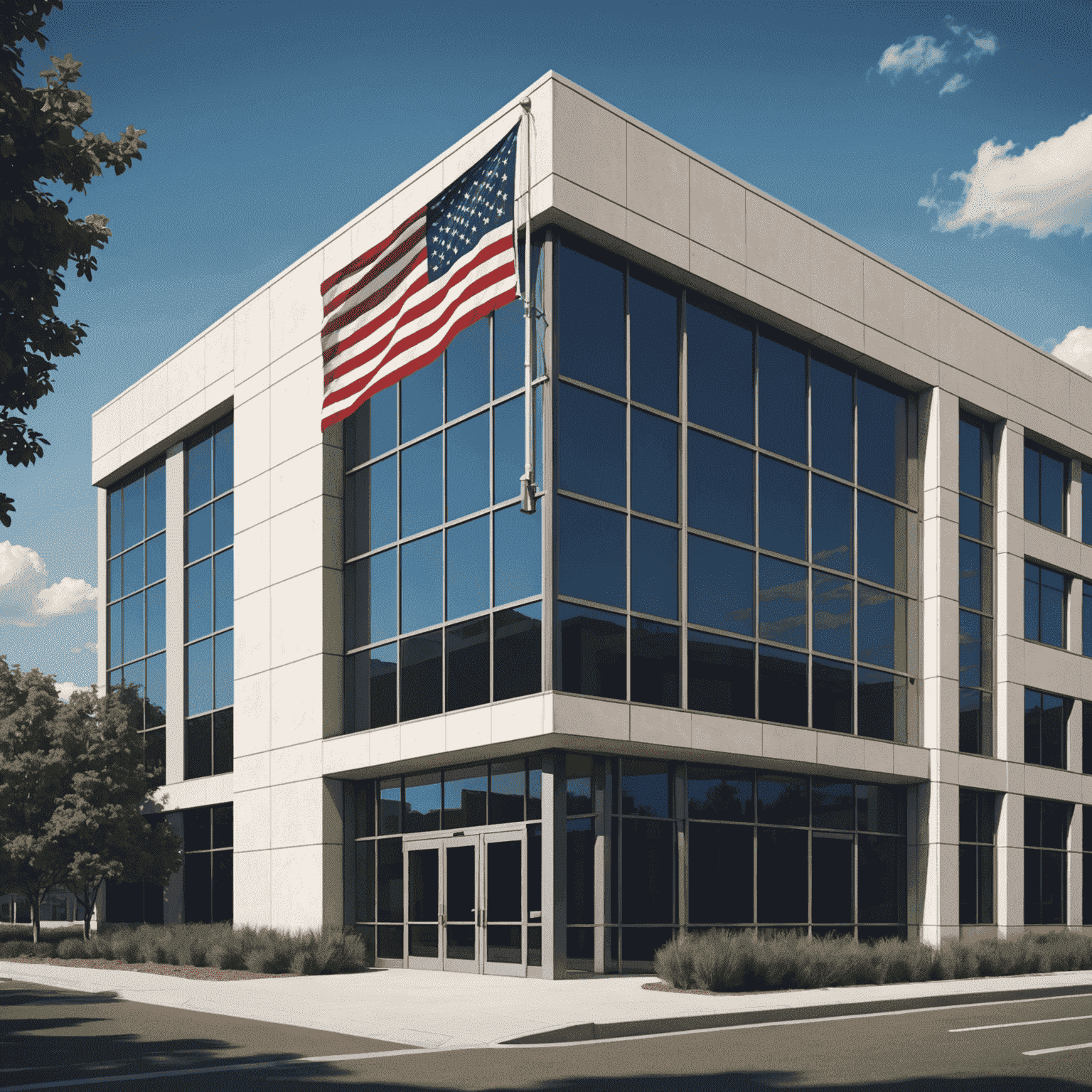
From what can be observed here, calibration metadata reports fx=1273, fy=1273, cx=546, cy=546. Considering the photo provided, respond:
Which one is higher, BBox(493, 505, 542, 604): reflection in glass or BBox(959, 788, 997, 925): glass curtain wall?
BBox(493, 505, 542, 604): reflection in glass

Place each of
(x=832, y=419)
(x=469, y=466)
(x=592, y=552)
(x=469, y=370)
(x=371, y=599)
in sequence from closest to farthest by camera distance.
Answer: (x=592, y=552)
(x=469, y=466)
(x=469, y=370)
(x=371, y=599)
(x=832, y=419)

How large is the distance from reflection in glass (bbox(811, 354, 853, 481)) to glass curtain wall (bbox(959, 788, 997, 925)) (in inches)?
318

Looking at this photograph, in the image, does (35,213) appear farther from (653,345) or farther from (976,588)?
(976,588)

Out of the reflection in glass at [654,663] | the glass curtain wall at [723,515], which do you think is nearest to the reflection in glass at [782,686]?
the glass curtain wall at [723,515]

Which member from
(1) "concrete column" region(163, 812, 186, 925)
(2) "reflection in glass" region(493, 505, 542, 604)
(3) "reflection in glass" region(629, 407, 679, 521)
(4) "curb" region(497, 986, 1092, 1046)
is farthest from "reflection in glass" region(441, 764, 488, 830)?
(1) "concrete column" region(163, 812, 186, 925)

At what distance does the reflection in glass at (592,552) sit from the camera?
2134 cm

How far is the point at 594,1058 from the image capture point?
459 inches

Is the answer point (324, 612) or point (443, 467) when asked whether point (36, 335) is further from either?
point (324, 612)

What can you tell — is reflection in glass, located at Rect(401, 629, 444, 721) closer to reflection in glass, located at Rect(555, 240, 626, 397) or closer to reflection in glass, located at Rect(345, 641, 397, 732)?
reflection in glass, located at Rect(345, 641, 397, 732)

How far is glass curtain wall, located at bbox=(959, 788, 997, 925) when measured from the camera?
28.4 m

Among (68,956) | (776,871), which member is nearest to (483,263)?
(776,871)

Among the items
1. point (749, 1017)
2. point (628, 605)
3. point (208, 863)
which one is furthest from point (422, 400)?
point (749, 1017)

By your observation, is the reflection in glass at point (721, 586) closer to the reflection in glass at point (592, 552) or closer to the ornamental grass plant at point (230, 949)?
the reflection in glass at point (592, 552)

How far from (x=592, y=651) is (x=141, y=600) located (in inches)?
712
